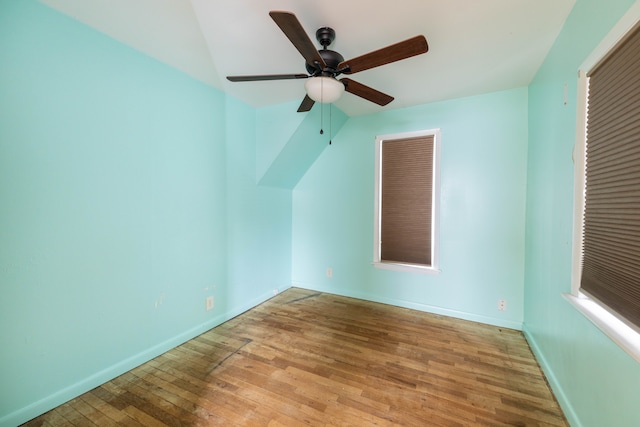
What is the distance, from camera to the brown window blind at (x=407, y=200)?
9.15ft

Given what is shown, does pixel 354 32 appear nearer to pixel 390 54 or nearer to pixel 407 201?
pixel 390 54

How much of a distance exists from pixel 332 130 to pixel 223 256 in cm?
210

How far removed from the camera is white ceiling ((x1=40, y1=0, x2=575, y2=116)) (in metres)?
1.43

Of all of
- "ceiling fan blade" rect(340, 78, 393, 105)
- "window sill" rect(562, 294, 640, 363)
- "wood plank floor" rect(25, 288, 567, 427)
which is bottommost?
"wood plank floor" rect(25, 288, 567, 427)

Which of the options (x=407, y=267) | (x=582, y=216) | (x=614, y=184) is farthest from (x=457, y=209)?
(x=614, y=184)

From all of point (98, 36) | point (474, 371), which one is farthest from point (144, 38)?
point (474, 371)

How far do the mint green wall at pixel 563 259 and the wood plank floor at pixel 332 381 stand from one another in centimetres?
28

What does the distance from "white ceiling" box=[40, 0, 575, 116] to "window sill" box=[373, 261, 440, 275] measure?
1.99 m

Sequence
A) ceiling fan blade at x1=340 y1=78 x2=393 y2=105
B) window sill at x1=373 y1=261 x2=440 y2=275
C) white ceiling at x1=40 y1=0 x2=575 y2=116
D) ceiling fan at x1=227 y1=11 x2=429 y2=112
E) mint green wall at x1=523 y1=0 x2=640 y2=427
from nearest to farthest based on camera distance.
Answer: mint green wall at x1=523 y1=0 x2=640 y2=427 < ceiling fan at x1=227 y1=11 x2=429 y2=112 < white ceiling at x1=40 y1=0 x2=575 y2=116 < ceiling fan blade at x1=340 y1=78 x2=393 y2=105 < window sill at x1=373 y1=261 x2=440 y2=275

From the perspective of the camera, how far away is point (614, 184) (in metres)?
1.07

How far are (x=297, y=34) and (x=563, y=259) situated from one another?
2.09 m

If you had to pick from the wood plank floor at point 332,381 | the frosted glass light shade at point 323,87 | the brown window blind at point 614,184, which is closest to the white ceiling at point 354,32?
the frosted glass light shade at point 323,87

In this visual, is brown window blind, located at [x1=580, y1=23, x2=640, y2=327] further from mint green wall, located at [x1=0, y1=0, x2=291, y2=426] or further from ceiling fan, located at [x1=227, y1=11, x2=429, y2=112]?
mint green wall, located at [x1=0, y1=0, x2=291, y2=426]

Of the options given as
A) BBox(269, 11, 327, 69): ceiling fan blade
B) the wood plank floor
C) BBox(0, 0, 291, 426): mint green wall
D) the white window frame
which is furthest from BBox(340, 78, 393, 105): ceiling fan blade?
the wood plank floor
